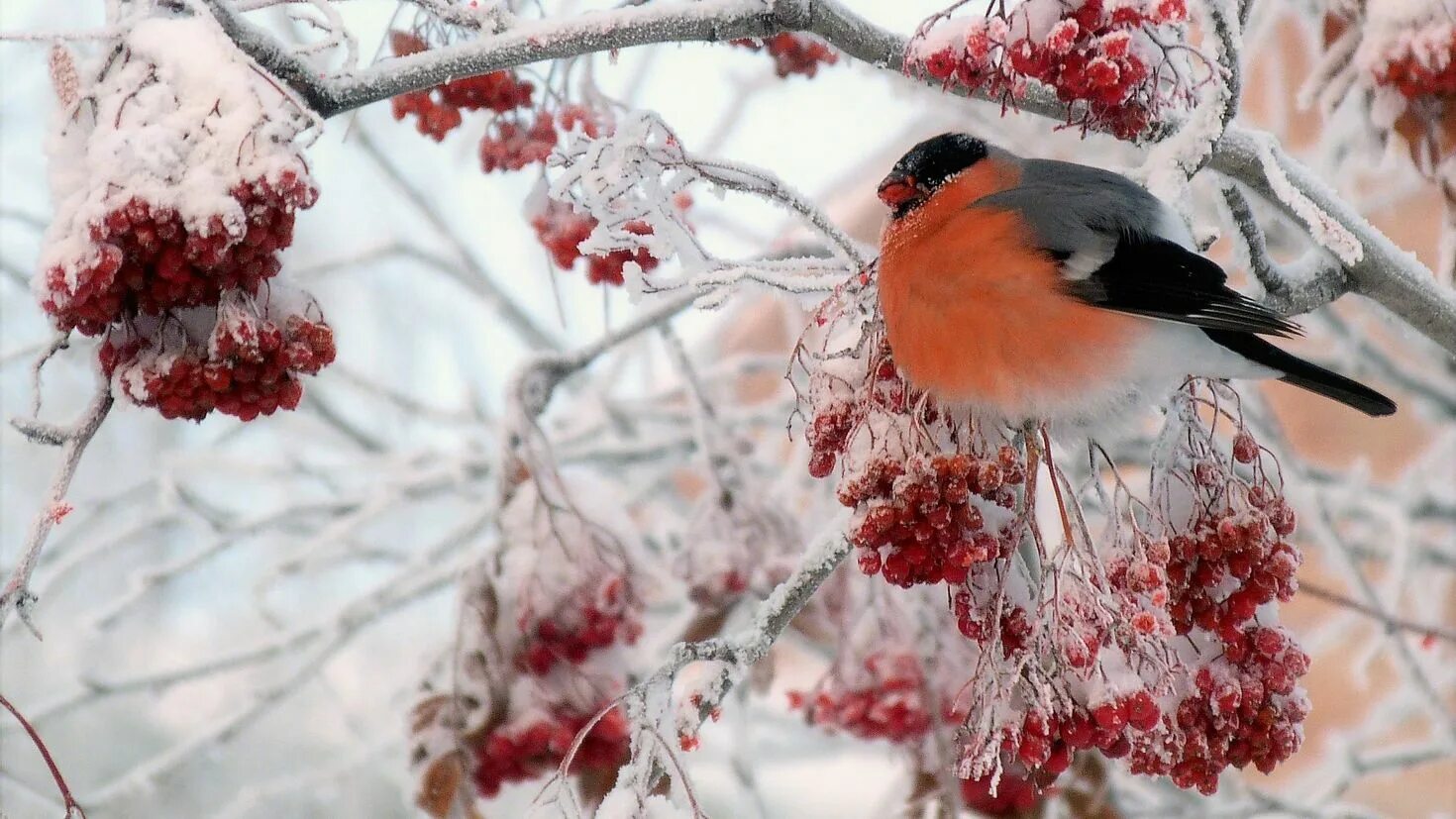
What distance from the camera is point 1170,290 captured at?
3.96 ft

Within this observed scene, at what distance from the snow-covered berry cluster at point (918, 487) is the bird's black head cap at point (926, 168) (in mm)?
325

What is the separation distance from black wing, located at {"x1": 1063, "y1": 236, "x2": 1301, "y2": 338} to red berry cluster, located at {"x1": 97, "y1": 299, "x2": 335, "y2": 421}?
2.36ft

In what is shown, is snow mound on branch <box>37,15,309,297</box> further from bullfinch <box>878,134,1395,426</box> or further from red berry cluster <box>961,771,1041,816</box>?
red berry cluster <box>961,771,1041,816</box>

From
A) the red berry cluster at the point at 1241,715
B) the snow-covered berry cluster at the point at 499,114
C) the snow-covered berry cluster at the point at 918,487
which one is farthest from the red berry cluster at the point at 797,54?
the red berry cluster at the point at 1241,715

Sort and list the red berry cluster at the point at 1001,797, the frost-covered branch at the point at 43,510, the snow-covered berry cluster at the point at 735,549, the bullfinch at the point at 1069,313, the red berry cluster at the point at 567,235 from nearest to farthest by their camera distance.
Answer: the frost-covered branch at the point at 43,510, the bullfinch at the point at 1069,313, the red berry cluster at the point at 567,235, the red berry cluster at the point at 1001,797, the snow-covered berry cluster at the point at 735,549

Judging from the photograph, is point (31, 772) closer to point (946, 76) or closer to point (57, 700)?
point (57, 700)

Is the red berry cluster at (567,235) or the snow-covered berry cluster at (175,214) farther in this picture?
the red berry cluster at (567,235)

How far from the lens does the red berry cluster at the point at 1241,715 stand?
3.65 ft

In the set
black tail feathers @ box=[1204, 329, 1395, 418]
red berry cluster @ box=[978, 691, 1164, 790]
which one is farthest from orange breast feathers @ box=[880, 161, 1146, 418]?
red berry cluster @ box=[978, 691, 1164, 790]

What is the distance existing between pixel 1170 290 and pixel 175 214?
898mm

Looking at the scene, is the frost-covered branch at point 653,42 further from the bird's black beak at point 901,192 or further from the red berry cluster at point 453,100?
the red berry cluster at point 453,100

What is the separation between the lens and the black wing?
3.86ft

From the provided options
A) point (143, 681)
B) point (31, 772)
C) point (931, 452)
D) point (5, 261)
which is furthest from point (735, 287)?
point (31, 772)

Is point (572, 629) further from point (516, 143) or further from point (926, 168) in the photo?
point (926, 168)
